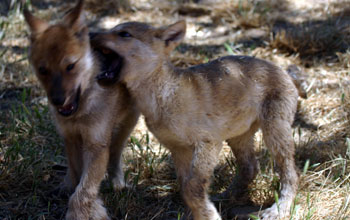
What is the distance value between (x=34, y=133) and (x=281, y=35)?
3636 mm

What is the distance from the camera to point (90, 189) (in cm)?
392

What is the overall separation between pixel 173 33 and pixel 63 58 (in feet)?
3.26

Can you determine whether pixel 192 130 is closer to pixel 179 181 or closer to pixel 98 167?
pixel 179 181

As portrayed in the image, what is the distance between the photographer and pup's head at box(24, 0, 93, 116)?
3650 millimetres

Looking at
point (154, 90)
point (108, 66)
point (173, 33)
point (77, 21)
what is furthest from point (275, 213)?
point (77, 21)

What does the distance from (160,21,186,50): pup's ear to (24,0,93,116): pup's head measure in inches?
25.7

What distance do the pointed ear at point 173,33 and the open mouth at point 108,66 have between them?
0.45 m

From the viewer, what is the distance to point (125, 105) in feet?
14.1

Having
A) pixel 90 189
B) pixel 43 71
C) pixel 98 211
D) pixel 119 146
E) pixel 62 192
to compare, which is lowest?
pixel 62 192

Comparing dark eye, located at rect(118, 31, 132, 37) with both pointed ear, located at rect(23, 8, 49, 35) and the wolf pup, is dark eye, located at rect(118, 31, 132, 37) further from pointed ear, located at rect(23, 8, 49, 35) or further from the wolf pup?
pointed ear, located at rect(23, 8, 49, 35)

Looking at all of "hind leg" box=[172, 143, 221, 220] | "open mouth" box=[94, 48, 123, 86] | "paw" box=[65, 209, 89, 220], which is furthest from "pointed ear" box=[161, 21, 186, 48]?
"paw" box=[65, 209, 89, 220]

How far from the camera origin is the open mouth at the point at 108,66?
3.93 m

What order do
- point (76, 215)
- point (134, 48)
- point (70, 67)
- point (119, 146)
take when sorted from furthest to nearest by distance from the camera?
point (119, 146)
point (134, 48)
point (76, 215)
point (70, 67)

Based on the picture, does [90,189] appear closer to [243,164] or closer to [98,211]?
[98,211]
